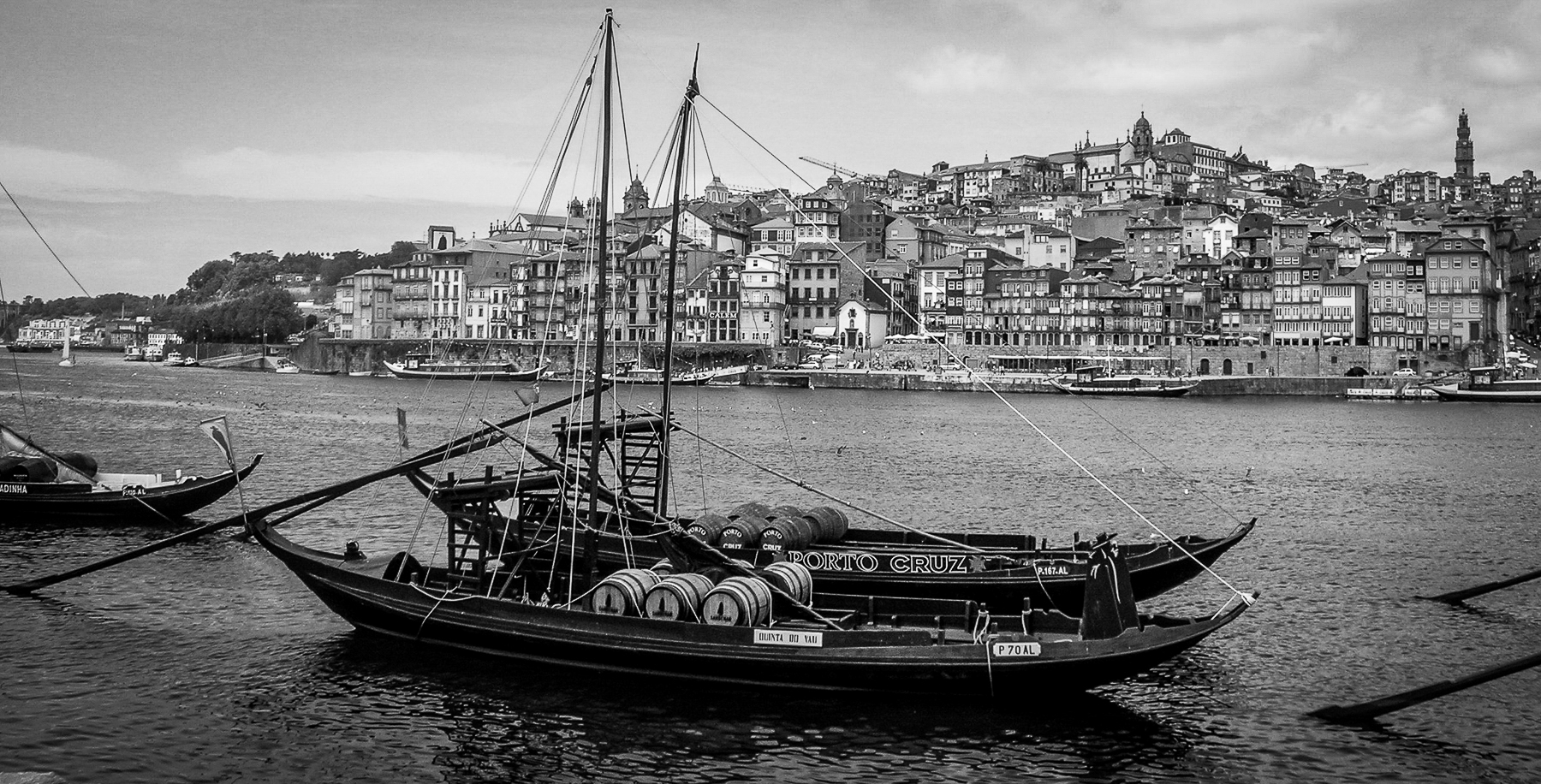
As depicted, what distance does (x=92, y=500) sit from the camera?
3494 centimetres

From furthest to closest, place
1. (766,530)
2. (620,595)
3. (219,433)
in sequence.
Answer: (219,433)
(766,530)
(620,595)

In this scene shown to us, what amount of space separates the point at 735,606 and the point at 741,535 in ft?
17.2

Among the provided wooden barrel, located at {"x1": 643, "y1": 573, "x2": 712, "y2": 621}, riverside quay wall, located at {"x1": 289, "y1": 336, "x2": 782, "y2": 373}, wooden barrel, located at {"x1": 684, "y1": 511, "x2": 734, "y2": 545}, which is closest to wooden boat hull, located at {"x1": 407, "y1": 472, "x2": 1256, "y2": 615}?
wooden barrel, located at {"x1": 684, "y1": 511, "x2": 734, "y2": 545}

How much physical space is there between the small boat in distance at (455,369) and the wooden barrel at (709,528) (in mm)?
120118

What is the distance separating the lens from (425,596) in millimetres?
21953

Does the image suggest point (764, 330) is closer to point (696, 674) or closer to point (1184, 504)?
point (1184, 504)

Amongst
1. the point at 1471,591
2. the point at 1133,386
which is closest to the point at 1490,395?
the point at 1133,386

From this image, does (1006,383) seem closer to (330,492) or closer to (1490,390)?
(1490,390)

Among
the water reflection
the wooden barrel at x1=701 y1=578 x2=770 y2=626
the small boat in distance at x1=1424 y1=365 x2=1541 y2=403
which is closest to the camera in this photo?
the water reflection

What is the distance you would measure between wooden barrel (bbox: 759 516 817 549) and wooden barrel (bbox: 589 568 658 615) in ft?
15.2

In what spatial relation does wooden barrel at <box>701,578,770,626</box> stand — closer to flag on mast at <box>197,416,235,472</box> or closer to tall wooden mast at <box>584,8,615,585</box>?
tall wooden mast at <box>584,8,615,585</box>

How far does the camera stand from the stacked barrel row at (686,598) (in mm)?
20391

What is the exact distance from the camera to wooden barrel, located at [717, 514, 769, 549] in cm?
2550

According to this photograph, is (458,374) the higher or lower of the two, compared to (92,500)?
higher
